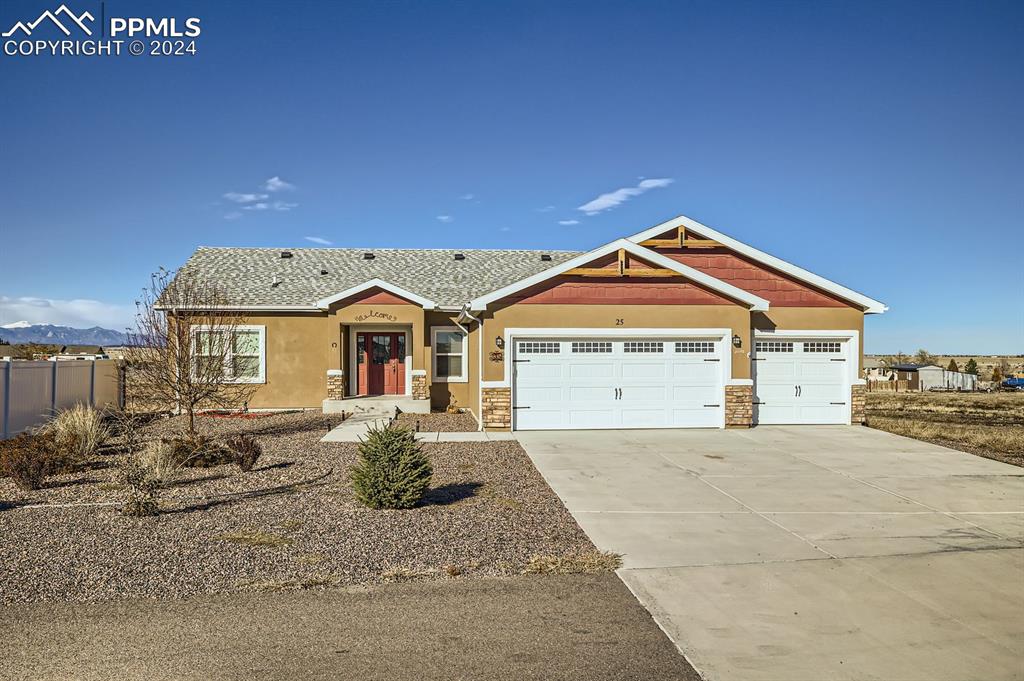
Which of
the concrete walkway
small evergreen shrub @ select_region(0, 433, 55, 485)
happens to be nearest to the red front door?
the concrete walkway

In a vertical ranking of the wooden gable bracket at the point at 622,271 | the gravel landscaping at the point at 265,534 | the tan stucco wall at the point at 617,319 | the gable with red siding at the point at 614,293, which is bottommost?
the gravel landscaping at the point at 265,534

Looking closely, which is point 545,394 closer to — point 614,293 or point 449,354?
point 614,293

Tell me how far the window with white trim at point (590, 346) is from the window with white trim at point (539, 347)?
1.29 ft

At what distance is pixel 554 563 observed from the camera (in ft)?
21.9

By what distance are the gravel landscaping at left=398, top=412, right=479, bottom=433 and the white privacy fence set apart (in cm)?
667

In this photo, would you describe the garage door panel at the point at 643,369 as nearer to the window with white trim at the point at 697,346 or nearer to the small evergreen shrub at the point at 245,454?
the window with white trim at the point at 697,346

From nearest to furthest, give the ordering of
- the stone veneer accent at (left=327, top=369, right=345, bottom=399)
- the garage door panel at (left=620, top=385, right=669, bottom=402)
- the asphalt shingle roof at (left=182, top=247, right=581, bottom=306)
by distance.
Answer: the garage door panel at (left=620, top=385, right=669, bottom=402), the stone veneer accent at (left=327, top=369, right=345, bottom=399), the asphalt shingle roof at (left=182, top=247, right=581, bottom=306)

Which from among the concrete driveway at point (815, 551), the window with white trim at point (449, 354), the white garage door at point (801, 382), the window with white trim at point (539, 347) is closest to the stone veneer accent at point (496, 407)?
the window with white trim at point (539, 347)

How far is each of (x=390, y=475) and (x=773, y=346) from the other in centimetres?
1154

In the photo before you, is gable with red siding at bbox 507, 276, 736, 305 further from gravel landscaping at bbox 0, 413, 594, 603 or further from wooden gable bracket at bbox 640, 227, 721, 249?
gravel landscaping at bbox 0, 413, 594, 603

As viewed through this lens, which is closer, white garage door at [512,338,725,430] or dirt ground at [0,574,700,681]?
dirt ground at [0,574,700,681]

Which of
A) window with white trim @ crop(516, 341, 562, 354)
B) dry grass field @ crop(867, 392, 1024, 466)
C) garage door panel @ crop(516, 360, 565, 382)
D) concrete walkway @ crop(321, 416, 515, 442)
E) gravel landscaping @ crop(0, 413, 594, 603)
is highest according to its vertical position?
window with white trim @ crop(516, 341, 562, 354)

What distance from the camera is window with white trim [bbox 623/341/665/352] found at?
1572cm

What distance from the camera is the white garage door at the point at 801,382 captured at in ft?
54.2
